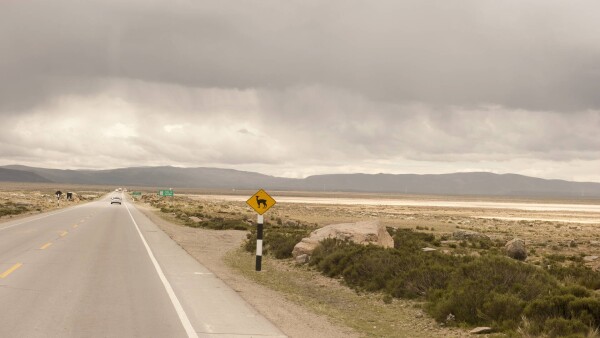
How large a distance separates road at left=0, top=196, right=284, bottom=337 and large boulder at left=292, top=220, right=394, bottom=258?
441cm

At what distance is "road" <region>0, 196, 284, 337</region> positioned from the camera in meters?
8.88

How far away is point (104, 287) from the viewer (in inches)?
505

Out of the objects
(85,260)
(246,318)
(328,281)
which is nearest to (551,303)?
(246,318)

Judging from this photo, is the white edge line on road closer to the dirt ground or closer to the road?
the road

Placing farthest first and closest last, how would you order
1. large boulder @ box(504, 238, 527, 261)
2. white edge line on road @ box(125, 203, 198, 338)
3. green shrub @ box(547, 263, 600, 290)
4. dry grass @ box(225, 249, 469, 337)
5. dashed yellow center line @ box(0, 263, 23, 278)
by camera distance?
large boulder @ box(504, 238, 527, 261)
green shrub @ box(547, 263, 600, 290)
dashed yellow center line @ box(0, 263, 23, 278)
dry grass @ box(225, 249, 469, 337)
white edge line on road @ box(125, 203, 198, 338)

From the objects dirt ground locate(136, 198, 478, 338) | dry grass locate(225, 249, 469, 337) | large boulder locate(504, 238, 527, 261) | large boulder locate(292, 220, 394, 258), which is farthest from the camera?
large boulder locate(504, 238, 527, 261)

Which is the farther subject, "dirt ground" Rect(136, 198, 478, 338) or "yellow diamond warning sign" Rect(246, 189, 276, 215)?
"yellow diamond warning sign" Rect(246, 189, 276, 215)

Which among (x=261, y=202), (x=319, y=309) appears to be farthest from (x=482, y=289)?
(x=261, y=202)

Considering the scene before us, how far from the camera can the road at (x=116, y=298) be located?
8875 millimetres

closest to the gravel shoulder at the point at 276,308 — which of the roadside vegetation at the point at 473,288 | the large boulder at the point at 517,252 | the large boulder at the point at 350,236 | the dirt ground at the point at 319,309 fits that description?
the dirt ground at the point at 319,309

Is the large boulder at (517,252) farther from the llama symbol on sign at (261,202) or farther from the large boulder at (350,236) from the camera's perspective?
the llama symbol on sign at (261,202)

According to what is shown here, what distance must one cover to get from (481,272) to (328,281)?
4.94m

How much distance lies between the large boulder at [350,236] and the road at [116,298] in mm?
4410

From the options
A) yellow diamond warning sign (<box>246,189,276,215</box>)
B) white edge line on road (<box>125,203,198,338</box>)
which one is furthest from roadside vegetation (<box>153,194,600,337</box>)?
white edge line on road (<box>125,203,198,338</box>)
